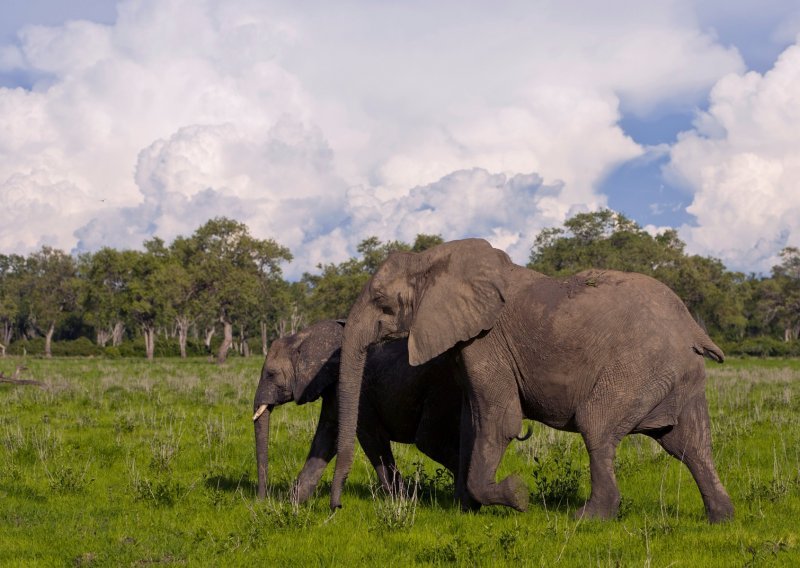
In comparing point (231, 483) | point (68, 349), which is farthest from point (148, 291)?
point (231, 483)

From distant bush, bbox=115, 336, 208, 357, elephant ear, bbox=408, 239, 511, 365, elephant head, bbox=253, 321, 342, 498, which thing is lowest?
elephant head, bbox=253, 321, 342, 498

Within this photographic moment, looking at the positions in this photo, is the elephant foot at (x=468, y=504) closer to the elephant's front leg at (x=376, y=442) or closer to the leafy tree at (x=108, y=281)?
the elephant's front leg at (x=376, y=442)

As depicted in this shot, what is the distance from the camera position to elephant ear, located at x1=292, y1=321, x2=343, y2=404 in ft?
29.1

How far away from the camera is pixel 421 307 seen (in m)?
7.51

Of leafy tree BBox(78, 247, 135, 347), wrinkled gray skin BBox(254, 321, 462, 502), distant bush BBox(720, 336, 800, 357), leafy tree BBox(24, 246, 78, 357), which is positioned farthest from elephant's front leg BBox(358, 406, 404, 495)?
leafy tree BBox(24, 246, 78, 357)

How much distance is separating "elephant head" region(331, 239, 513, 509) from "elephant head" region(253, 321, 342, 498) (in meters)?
1.11

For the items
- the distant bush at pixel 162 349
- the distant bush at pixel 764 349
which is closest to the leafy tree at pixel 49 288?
the distant bush at pixel 162 349

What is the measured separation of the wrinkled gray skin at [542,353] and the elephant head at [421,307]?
0.01m

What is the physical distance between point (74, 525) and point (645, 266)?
65.4m

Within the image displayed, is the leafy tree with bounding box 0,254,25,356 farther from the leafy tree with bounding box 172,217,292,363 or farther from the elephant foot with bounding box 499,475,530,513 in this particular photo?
the elephant foot with bounding box 499,475,530,513

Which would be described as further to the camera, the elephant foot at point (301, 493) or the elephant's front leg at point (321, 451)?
the elephant's front leg at point (321, 451)

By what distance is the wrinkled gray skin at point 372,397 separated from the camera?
873 cm

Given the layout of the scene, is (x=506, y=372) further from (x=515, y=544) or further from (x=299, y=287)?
(x=299, y=287)

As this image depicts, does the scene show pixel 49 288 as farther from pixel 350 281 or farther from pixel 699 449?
pixel 699 449
